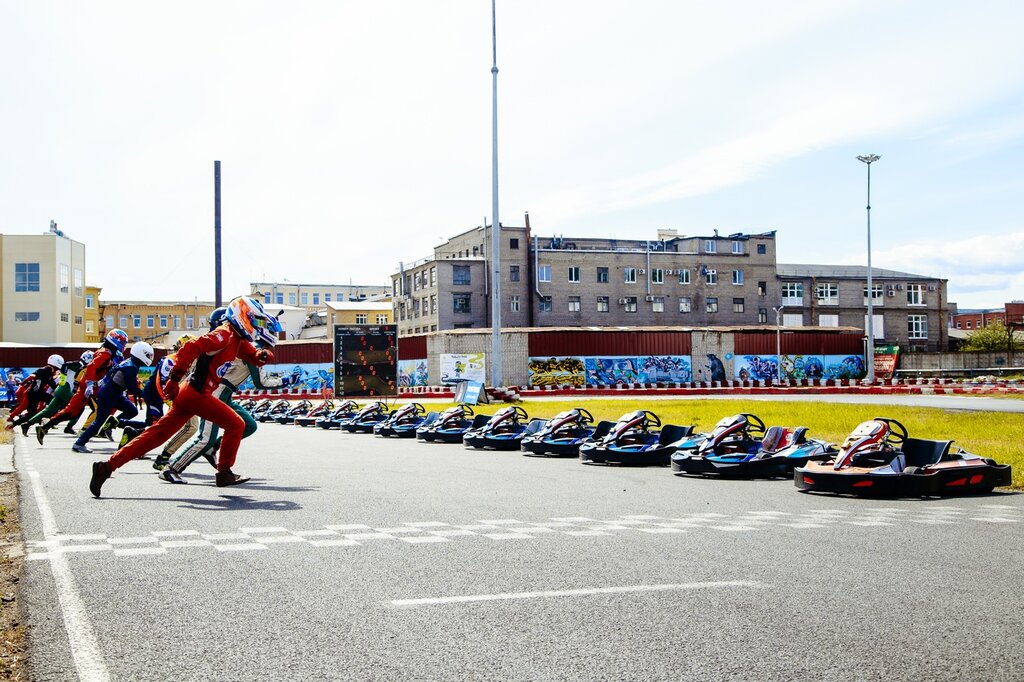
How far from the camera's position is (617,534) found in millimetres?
7848

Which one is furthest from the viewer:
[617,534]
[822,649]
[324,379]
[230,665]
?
[324,379]

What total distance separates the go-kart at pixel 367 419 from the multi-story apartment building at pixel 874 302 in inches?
2627

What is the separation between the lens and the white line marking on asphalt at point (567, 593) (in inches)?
213

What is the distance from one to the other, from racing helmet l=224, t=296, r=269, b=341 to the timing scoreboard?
23.8 meters

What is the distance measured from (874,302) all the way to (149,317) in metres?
88.1

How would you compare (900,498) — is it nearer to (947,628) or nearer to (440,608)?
(947,628)

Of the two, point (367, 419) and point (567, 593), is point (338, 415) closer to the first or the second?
point (367, 419)

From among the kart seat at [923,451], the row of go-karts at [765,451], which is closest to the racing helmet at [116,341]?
the row of go-karts at [765,451]

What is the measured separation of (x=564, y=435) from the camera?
1741 cm

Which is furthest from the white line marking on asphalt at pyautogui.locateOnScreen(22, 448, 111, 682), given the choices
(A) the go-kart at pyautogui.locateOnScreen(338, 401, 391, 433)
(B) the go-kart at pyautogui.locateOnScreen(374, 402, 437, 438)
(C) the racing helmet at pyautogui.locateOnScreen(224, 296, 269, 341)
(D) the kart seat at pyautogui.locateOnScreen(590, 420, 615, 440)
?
(A) the go-kart at pyautogui.locateOnScreen(338, 401, 391, 433)

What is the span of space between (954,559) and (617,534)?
97.4 inches

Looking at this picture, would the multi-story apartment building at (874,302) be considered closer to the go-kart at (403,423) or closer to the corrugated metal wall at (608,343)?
the corrugated metal wall at (608,343)

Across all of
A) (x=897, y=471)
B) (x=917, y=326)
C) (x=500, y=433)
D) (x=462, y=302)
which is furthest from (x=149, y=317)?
(x=897, y=471)

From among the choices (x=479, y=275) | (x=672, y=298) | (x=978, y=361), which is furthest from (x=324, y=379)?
(x=978, y=361)
